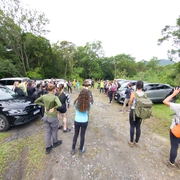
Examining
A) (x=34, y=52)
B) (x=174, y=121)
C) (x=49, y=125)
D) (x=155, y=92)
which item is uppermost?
(x=34, y=52)

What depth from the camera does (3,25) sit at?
16.3 metres

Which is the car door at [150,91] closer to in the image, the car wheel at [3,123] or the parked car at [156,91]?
the parked car at [156,91]

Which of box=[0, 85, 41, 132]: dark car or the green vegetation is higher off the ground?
the green vegetation

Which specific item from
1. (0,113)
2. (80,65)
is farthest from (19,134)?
(80,65)

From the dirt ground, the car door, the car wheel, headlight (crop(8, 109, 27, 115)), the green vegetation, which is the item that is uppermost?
the green vegetation

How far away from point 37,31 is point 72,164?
78.0ft

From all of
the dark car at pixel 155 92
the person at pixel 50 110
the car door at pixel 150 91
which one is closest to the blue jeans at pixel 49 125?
the person at pixel 50 110

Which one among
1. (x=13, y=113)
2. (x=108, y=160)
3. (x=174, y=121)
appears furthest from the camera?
(x=13, y=113)

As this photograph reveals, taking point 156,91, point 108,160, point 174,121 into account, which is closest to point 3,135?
point 108,160

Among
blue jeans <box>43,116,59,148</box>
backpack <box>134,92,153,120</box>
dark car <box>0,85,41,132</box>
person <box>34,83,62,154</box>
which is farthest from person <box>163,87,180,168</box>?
dark car <box>0,85,41,132</box>

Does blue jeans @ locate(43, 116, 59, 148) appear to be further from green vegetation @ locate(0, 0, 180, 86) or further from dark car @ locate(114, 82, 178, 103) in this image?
green vegetation @ locate(0, 0, 180, 86)

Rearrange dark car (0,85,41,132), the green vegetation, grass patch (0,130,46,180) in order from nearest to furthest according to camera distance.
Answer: grass patch (0,130,46,180) → dark car (0,85,41,132) → the green vegetation

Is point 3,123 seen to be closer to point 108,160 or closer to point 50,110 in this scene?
point 50,110

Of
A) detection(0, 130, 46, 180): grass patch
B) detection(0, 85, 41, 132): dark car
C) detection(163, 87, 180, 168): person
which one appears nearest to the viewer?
detection(163, 87, 180, 168): person
